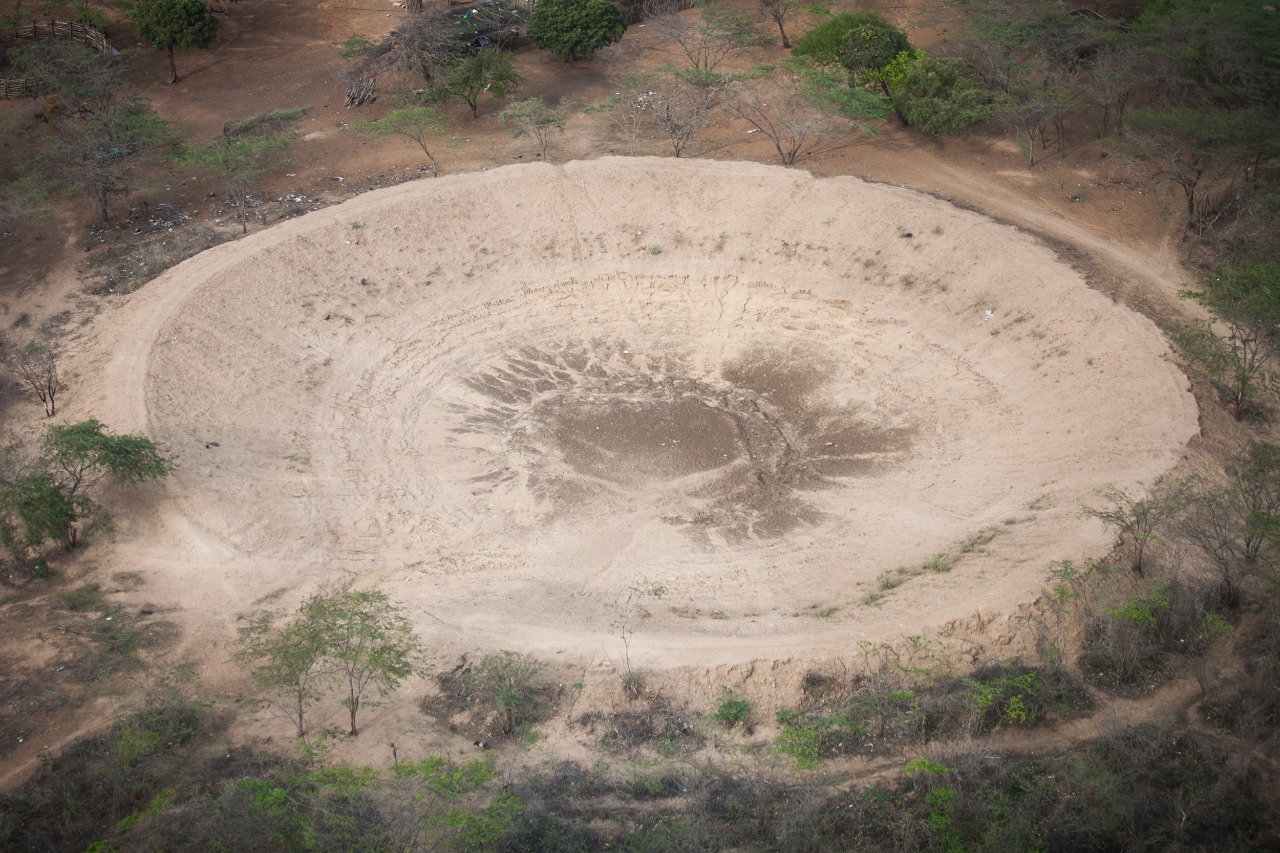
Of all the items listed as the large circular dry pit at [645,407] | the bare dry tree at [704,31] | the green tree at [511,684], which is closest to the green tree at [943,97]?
the large circular dry pit at [645,407]

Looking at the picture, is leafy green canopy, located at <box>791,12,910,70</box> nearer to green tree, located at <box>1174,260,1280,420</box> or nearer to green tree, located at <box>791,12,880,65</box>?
green tree, located at <box>791,12,880,65</box>

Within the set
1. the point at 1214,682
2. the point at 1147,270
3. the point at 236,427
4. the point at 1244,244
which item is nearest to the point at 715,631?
the point at 1214,682

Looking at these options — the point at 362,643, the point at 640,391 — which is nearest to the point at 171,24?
the point at 640,391

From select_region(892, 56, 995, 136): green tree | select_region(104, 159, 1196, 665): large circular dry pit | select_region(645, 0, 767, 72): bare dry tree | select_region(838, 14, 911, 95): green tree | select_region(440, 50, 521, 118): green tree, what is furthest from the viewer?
select_region(645, 0, 767, 72): bare dry tree

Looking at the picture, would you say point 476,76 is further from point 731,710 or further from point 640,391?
point 731,710

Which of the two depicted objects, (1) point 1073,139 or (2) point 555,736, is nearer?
(2) point 555,736

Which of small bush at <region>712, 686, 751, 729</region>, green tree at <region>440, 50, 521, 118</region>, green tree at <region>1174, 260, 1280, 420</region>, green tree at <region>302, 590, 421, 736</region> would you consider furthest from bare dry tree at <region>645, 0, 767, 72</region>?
small bush at <region>712, 686, 751, 729</region>

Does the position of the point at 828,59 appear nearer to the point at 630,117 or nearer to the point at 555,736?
the point at 630,117
